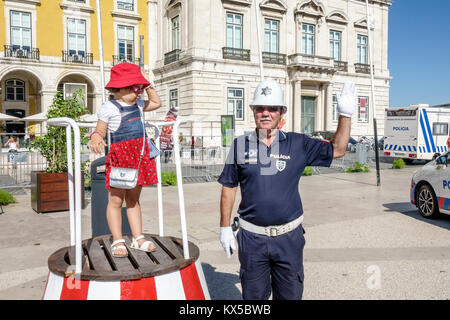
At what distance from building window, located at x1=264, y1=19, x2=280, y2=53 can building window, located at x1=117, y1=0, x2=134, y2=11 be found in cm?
1031

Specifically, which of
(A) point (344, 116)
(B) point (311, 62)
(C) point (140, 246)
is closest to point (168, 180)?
(C) point (140, 246)

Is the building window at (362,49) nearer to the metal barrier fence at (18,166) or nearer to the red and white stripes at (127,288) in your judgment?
the metal barrier fence at (18,166)

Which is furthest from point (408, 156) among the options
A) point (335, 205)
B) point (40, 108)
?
point (40, 108)

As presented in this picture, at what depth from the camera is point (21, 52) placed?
2784cm

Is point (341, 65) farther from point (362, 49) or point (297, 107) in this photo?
point (297, 107)

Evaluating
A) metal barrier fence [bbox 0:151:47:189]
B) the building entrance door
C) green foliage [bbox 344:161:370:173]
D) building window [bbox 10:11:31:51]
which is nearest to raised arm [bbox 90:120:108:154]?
metal barrier fence [bbox 0:151:47:189]

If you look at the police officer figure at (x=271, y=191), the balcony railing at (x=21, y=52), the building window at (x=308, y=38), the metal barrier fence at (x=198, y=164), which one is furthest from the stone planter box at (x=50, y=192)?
the building window at (x=308, y=38)

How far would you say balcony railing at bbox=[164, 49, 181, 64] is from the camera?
28597mm

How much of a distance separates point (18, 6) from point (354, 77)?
26164mm

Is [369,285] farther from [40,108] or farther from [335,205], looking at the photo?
[40,108]

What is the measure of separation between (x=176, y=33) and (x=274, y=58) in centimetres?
738

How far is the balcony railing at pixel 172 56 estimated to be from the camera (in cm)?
2860
